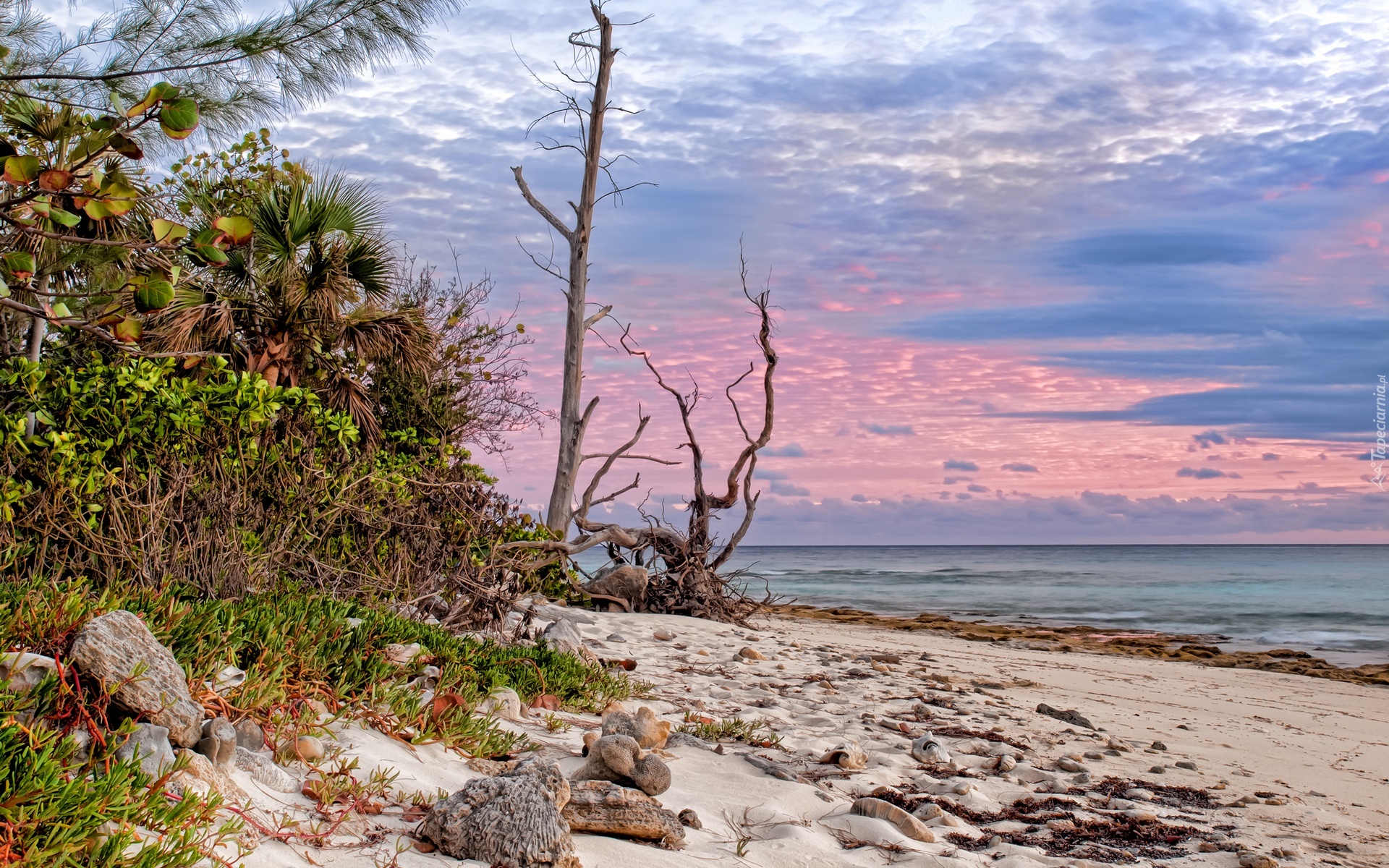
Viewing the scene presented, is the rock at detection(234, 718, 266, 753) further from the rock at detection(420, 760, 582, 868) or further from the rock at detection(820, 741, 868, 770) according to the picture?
the rock at detection(820, 741, 868, 770)

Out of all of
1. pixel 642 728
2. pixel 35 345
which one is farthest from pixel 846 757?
pixel 35 345

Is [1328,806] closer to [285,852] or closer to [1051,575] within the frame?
[285,852]

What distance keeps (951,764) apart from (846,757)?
770 mm

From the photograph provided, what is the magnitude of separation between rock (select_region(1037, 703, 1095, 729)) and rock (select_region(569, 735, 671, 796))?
14.7ft

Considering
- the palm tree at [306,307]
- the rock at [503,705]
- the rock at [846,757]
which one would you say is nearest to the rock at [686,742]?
the rock at [846,757]

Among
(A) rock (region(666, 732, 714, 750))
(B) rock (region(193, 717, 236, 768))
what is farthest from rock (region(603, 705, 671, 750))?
(B) rock (region(193, 717, 236, 768))

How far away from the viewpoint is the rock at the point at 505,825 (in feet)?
9.49

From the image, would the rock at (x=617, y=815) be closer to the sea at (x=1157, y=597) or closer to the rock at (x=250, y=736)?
the rock at (x=250, y=736)

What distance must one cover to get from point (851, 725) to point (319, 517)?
432 cm

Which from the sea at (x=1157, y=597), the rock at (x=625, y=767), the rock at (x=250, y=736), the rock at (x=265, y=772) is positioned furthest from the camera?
the sea at (x=1157, y=597)

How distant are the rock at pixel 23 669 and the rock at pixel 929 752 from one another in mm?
4402

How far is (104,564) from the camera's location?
6.10 metres

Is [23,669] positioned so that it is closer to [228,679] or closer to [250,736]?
[250,736]

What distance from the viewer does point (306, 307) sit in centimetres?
1045
